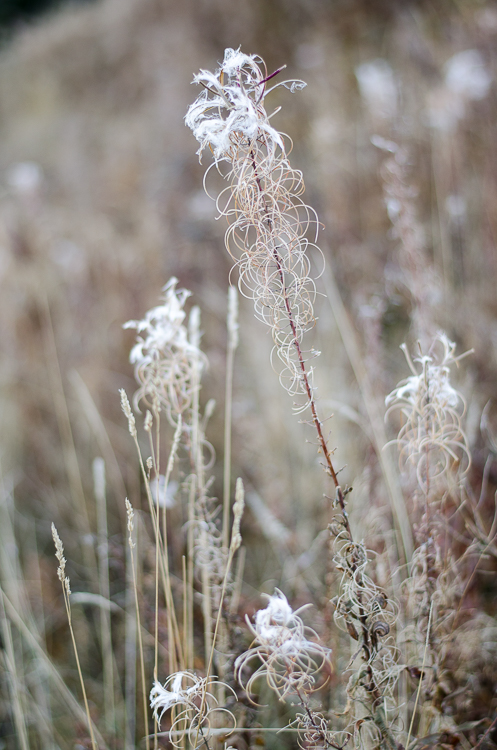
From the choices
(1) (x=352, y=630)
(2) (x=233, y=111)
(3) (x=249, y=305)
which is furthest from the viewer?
(3) (x=249, y=305)

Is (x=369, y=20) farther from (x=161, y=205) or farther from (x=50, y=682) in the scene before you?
(x=50, y=682)

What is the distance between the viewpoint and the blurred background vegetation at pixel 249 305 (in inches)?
59.5

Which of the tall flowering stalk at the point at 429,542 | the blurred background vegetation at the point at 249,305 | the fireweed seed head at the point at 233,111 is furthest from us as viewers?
the blurred background vegetation at the point at 249,305

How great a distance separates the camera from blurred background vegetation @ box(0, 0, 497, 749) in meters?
1.51

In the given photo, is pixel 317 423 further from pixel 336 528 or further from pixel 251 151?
pixel 251 151

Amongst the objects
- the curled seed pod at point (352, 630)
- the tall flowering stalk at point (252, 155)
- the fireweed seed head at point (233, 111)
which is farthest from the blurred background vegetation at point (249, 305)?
the fireweed seed head at point (233, 111)

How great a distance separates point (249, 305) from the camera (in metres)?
2.52

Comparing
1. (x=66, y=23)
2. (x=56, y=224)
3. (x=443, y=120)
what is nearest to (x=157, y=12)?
(x=56, y=224)

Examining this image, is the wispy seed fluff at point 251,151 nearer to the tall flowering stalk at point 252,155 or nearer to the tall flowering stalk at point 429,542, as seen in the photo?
the tall flowering stalk at point 252,155

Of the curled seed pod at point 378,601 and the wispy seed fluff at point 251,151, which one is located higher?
the wispy seed fluff at point 251,151

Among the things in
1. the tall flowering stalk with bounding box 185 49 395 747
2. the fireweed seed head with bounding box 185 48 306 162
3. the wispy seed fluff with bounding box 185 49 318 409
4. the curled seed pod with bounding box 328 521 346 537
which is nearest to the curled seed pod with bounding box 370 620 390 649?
the tall flowering stalk with bounding box 185 49 395 747

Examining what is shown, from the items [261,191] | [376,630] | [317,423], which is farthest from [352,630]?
[261,191]

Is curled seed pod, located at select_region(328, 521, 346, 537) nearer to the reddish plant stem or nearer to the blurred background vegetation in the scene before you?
the reddish plant stem

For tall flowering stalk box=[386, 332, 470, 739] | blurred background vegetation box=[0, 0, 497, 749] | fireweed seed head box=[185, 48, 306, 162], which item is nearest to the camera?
fireweed seed head box=[185, 48, 306, 162]
